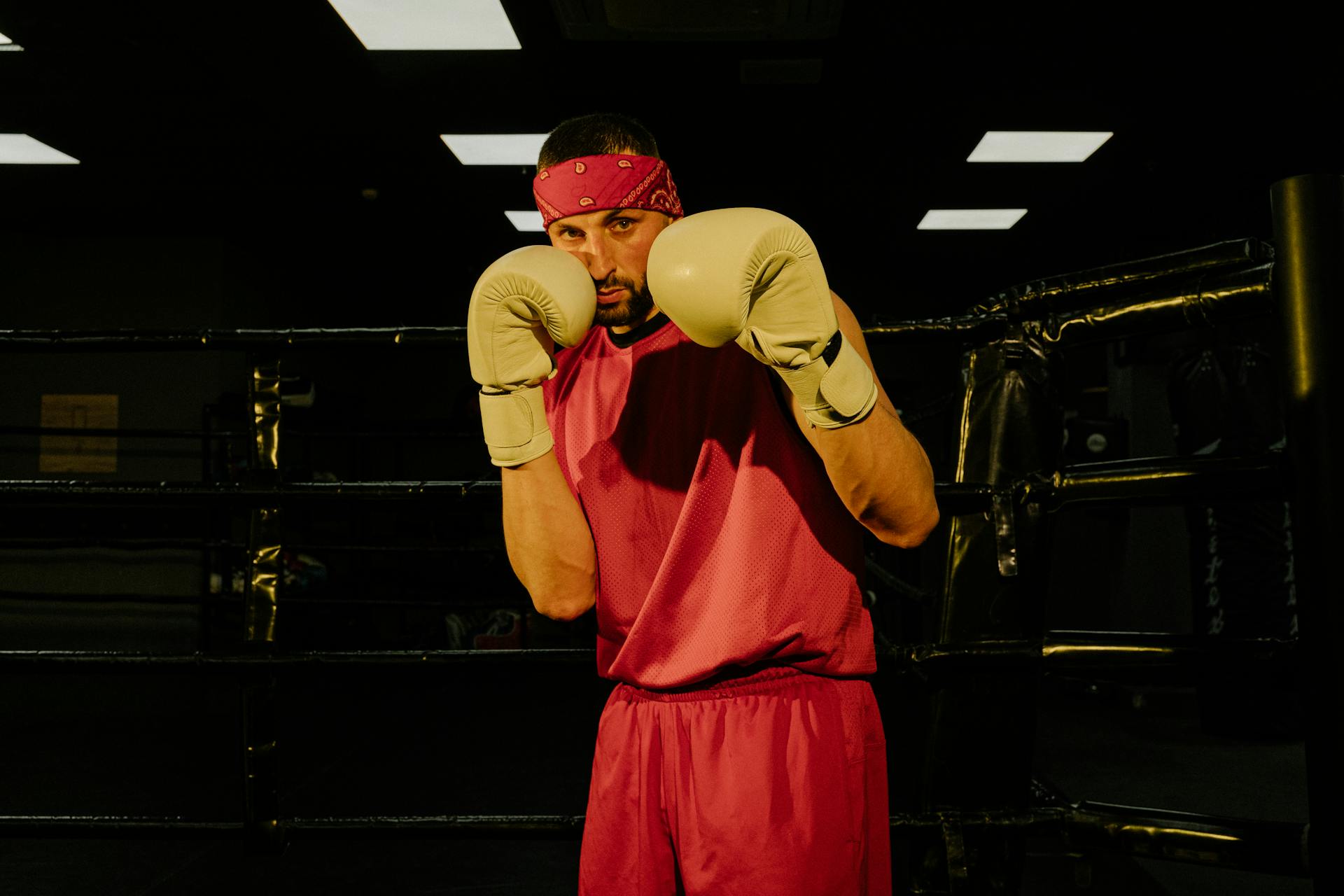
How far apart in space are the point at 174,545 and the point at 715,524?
3.82 m

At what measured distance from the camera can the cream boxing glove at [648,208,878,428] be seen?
74 centimetres

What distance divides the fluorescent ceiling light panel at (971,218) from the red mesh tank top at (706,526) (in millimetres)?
5389

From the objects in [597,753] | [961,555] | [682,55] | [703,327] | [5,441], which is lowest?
[597,753]

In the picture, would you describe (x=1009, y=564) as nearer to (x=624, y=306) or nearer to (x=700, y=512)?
(x=700, y=512)

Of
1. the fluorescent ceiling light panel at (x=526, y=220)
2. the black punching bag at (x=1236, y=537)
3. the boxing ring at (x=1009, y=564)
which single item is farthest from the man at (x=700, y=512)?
the fluorescent ceiling light panel at (x=526, y=220)

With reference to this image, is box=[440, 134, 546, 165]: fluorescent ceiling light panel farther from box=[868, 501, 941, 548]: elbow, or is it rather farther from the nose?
box=[868, 501, 941, 548]: elbow

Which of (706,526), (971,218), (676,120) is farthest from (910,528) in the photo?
(971,218)

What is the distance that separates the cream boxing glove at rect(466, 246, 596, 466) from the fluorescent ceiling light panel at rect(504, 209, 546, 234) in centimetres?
513

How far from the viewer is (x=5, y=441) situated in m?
6.02

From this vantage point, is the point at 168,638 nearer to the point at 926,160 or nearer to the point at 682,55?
the point at 682,55

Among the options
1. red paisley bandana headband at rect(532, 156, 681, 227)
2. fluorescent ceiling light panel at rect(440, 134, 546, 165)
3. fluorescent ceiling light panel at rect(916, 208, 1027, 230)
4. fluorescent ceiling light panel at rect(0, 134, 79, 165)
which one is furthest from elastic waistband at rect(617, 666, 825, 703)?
fluorescent ceiling light panel at rect(916, 208, 1027, 230)

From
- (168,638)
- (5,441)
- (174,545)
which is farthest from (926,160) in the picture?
(5,441)

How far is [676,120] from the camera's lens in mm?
4488

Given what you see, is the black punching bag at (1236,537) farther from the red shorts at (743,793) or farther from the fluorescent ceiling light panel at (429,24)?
the fluorescent ceiling light panel at (429,24)
